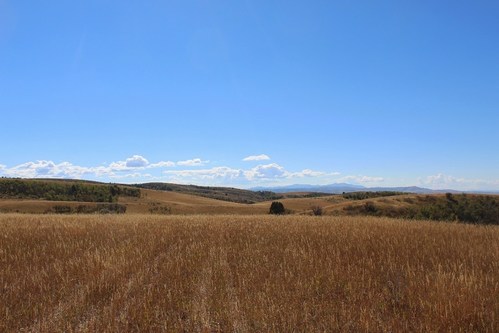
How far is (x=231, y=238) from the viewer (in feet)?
33.9

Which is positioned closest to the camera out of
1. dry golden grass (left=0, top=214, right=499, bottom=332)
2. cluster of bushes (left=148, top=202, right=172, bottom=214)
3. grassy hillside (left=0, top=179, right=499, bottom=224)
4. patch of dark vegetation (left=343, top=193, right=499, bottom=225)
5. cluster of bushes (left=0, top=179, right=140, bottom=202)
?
dry golden grass (left=0, top=214, right=499, bottom=332)

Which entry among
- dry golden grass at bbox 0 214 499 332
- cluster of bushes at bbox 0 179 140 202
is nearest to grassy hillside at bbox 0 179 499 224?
cluster of bushes at bbox 0 179 140 202

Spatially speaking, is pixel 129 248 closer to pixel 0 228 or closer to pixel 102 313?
pixel 102 313

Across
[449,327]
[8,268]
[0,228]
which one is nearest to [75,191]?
[0,228]

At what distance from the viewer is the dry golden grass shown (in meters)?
4.50

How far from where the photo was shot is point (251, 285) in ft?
19.3

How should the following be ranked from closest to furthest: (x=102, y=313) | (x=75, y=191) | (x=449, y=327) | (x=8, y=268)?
1. (x=449, y=327)
2. (x=102, y=313)
3. (x=8, y=268)
4. (x=75, y=191)

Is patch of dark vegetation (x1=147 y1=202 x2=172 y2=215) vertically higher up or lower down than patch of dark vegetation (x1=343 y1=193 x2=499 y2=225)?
lower down

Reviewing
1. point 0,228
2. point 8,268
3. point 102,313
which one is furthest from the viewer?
point 0,228

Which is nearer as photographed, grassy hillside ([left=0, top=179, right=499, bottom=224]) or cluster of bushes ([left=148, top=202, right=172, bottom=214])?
grassy hillside ([left=0, top=179, right=499, bottom=224])

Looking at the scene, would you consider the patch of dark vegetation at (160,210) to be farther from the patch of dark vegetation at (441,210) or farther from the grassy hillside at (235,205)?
the patch of dark vegetation at (441,210)

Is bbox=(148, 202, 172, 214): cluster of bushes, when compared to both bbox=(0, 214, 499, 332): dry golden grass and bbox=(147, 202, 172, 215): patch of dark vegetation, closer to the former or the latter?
bbox=(147, 202, 172, 215): patch of dark vegetation

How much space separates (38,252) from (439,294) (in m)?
8.29

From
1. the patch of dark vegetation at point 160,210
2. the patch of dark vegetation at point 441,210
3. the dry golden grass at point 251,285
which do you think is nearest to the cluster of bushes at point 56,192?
the patch of dark vegetation at point 160,210
